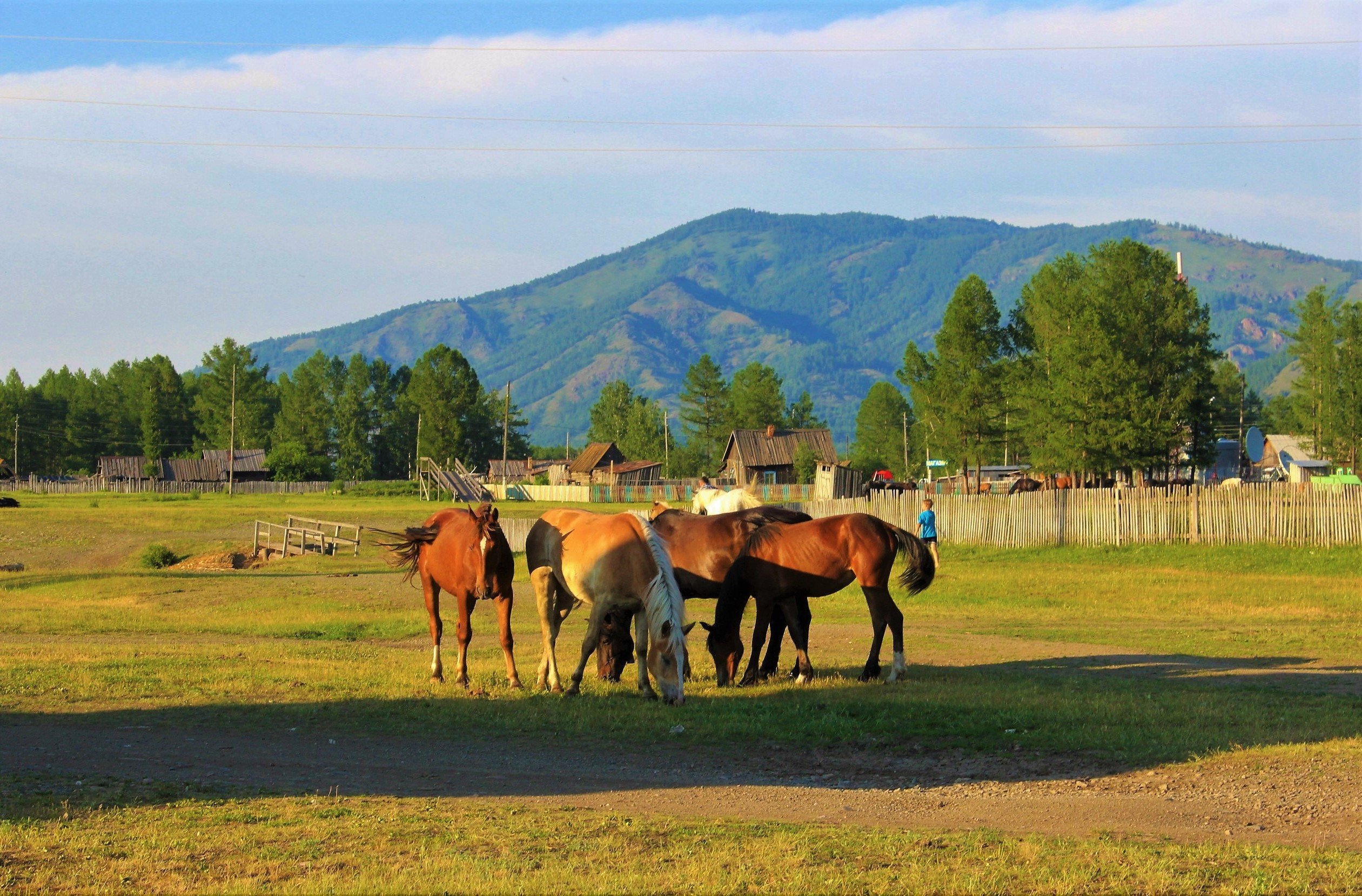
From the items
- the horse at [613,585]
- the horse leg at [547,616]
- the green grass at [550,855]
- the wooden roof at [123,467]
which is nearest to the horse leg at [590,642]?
the horse at [613,585]

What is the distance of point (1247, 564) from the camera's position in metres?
33.1

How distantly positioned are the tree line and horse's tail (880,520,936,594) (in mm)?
104127

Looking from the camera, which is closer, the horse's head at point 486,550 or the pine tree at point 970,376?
the horse's head at point 486,550

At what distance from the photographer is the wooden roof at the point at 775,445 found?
102 m

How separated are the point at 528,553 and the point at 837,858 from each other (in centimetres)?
809

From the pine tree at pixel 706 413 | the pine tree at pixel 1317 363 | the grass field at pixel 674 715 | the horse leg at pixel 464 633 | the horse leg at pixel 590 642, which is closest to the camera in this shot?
the grass field at pixel 674 715

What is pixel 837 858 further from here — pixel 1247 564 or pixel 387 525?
pixel 387 525

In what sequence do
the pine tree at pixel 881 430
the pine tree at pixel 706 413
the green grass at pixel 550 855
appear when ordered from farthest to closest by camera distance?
the pine tree at pixel 706 413 < the pine tree at pixel 881 430 < the green grass at pixel 550 855

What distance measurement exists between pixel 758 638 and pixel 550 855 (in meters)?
7.67

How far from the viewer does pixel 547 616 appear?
14242 mm

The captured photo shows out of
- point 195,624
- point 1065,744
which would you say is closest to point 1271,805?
point 1065,744

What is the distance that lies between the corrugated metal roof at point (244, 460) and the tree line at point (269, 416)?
230cm

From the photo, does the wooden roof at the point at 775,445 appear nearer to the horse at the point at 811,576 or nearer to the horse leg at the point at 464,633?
the horse at the point at 811,576

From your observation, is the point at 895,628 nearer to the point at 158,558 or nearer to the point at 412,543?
the point at 412,543
